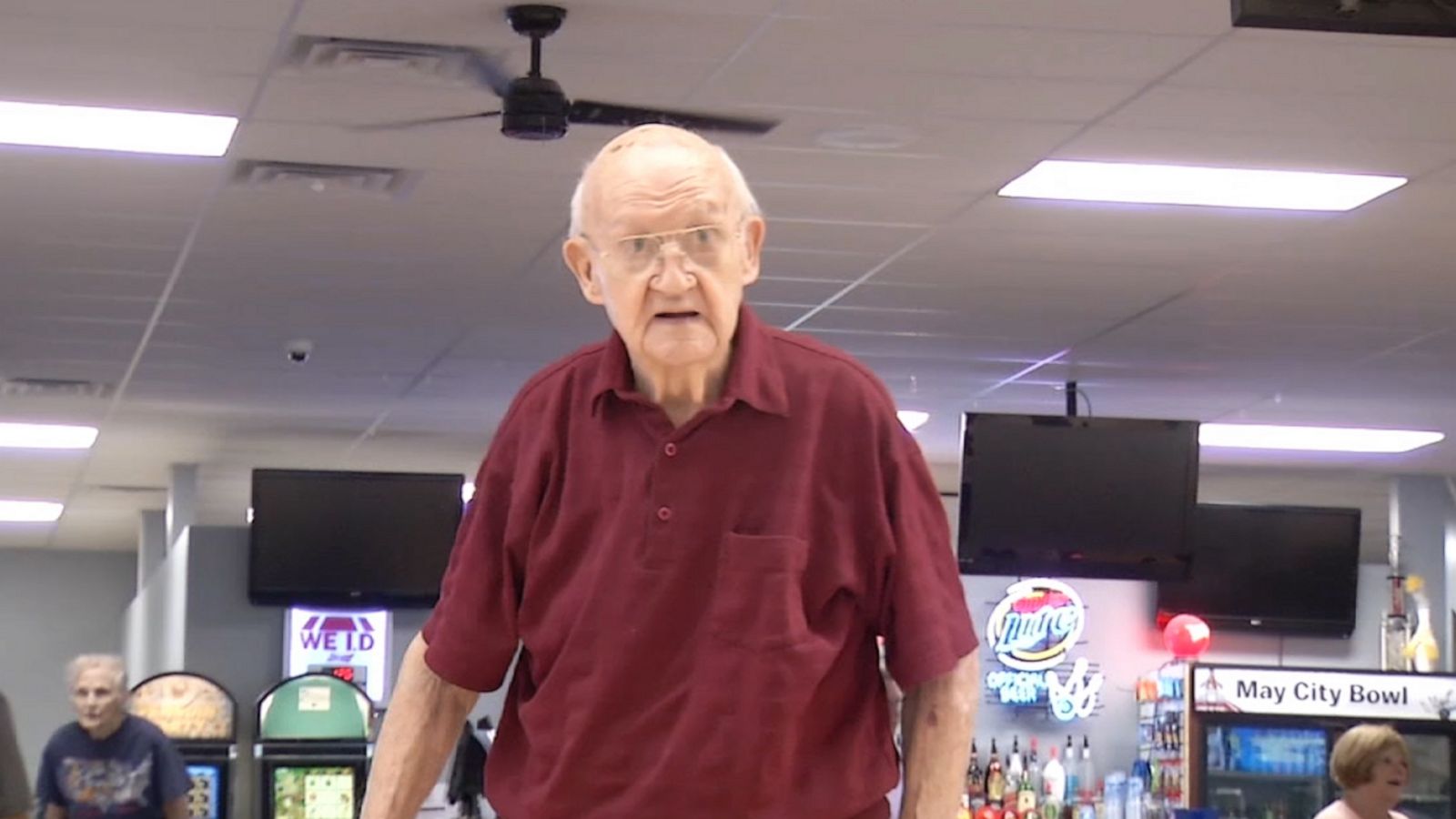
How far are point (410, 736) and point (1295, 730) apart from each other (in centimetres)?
978

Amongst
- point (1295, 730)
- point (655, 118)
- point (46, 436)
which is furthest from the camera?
point (46, 436)

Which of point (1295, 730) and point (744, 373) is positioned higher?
point (744, 373)

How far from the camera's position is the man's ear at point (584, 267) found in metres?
2.08

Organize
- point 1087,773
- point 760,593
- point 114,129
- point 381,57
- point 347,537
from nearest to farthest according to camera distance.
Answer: point 760,593
point 381,57
point 114,129
point 1087,773
point 347,537

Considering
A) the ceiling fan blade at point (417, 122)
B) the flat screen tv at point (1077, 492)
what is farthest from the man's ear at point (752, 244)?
the flat screen tv at point (1077, 492)

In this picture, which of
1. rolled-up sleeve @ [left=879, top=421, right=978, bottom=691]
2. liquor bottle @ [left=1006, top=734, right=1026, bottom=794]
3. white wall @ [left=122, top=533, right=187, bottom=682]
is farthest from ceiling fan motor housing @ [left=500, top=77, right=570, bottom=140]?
white wall @ [left=122, top=533, right=187, bottom=682]

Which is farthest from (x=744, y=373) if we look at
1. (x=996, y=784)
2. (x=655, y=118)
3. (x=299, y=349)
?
(x=996, y=784)

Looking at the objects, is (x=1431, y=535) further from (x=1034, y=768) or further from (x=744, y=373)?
(x=744, y=373)

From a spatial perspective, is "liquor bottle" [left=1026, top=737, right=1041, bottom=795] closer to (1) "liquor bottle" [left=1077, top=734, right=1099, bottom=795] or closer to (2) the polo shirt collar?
(1) "liquor bottle" [left=1077, top=734, right=1099, bottom=795]

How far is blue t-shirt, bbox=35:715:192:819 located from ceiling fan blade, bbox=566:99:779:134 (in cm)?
383

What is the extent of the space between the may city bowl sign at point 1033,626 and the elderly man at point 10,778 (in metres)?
6.15

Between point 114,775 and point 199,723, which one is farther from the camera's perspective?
point 199,723

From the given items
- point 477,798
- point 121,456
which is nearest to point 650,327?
point 477,798

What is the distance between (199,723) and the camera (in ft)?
41.1
